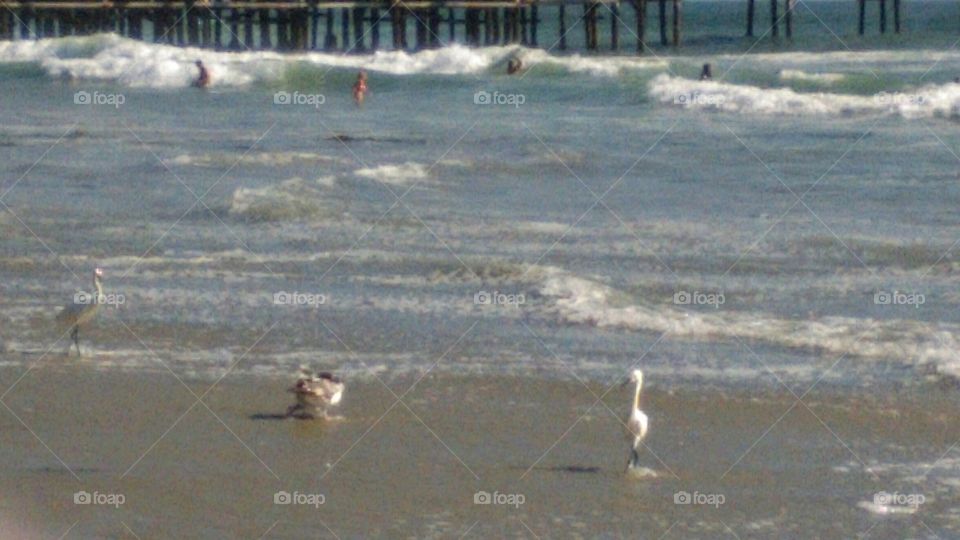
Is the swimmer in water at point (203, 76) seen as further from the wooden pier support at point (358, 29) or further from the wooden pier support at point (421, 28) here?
the wooden pier support at point (358, 29)

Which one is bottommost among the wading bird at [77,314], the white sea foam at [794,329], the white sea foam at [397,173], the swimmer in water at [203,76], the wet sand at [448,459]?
the swimmer in water at [203,76]

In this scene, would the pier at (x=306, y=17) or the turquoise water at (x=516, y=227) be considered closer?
the turquoise water at (x=516, y=227)

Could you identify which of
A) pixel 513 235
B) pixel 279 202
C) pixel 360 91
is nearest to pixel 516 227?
pixel 513 235

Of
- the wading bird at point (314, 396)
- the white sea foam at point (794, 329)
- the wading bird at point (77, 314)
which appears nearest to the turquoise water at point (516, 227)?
the white sea foam at point (794, 329)

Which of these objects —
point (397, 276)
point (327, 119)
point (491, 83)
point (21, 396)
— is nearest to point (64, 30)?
point (491, 83)

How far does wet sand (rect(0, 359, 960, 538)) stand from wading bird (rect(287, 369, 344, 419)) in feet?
0.28

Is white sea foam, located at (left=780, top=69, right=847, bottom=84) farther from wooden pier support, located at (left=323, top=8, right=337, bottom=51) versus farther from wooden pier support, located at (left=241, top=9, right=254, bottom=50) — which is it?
wooden pier support, located at (left=241, top=9, right=254, bottom=50)

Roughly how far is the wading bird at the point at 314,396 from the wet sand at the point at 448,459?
0.28ft

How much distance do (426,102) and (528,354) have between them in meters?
22.3

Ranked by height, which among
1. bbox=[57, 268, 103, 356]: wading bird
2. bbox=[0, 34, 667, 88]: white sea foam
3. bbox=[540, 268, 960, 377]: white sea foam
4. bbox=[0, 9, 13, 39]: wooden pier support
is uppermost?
bbox=[57, 268, 103, 356]: wading bird

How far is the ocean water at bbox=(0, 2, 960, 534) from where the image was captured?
10.6 meters

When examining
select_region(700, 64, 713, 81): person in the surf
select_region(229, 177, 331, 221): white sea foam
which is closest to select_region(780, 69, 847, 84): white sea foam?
select_region(700, 64, 713, 81): person in the surf

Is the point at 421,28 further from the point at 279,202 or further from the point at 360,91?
the point at 279,202

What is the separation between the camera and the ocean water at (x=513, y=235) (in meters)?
10.6
